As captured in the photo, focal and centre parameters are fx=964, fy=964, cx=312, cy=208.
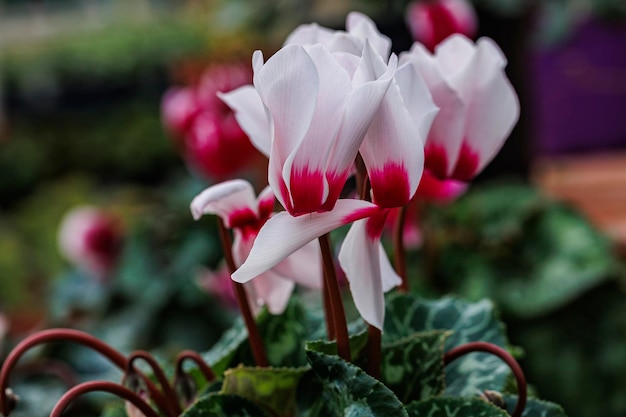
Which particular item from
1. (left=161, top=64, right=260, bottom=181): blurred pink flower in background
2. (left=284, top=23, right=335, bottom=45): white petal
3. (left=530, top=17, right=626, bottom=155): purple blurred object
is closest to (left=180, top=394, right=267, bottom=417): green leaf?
(left=284, top=23, right=335, bottom=45): white petal

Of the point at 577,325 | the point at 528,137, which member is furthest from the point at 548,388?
the point at 528,137

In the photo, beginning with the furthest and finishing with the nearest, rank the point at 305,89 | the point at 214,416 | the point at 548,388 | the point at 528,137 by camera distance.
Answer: the point at 528,137 < the point at 548,388 < the point at 214,416 < the point at 305,89

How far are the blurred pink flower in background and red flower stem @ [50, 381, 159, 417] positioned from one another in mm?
1052

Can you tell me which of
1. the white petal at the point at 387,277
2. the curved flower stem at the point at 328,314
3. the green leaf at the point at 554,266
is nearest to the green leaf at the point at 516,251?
the green leaf at the point at 554,266

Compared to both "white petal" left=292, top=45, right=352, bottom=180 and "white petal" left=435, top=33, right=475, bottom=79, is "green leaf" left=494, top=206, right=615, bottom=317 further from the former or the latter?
"white petal" left=292, top=45, right=352, bottom=180

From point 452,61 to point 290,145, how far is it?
18 cm

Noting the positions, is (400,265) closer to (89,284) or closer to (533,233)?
(533,233)

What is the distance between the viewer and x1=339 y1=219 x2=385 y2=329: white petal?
20.4 inches

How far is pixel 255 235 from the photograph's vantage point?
606 mm

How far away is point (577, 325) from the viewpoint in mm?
1380

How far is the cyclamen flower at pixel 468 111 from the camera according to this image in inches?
23.0

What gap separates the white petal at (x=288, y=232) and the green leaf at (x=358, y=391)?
0.07 m

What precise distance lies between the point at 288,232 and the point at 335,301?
66 millimetres

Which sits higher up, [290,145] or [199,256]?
[290,145]
